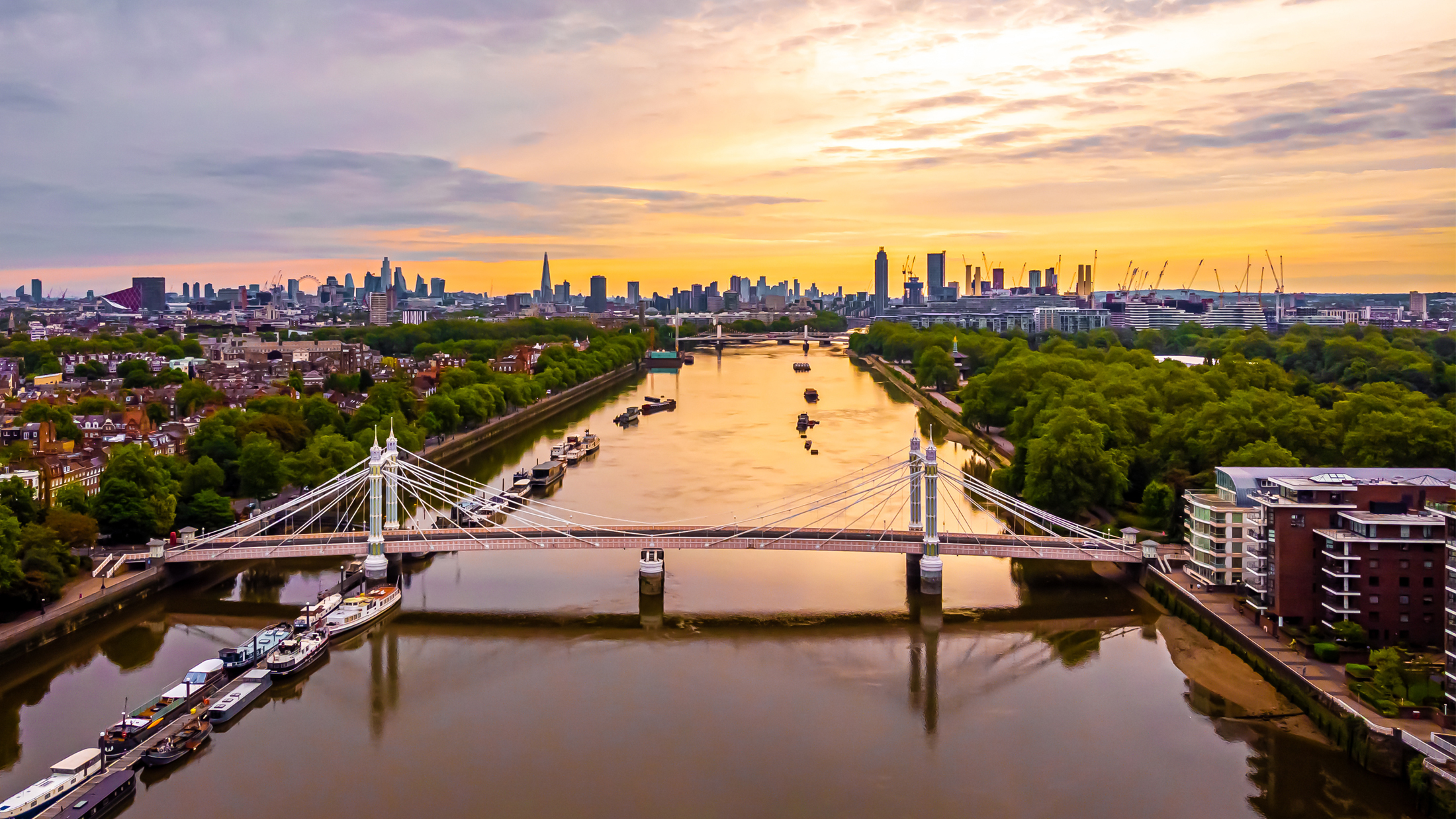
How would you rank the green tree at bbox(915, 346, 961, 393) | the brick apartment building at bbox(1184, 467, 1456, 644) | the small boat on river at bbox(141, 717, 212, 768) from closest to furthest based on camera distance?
the small boat on river at bbox(141, 717, 212, 768)
the brick apartment building at bbox(1184, 467, 1456, 644)
the green tree at bbox(915, 346, 961, 393)

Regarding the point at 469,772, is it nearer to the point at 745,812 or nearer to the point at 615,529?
the point at 745,812

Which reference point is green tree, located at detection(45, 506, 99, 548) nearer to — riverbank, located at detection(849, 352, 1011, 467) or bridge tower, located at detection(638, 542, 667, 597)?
bridge tower, located at detection(638, 542, 667, 597)

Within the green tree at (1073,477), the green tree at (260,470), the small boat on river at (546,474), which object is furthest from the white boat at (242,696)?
the green tree at (1073,477)

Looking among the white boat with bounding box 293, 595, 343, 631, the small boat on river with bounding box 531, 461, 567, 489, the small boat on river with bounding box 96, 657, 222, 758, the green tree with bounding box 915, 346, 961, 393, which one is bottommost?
the small boat on river with bounding box 96, 657, 222, 758

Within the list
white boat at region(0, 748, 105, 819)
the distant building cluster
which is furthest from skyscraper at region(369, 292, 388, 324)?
white boat at region(0, 748, 105, 819)

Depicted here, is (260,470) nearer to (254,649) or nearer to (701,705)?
(254,649)

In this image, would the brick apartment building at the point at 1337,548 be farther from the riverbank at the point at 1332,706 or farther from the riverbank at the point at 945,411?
the riverbank at the point at 945,411
